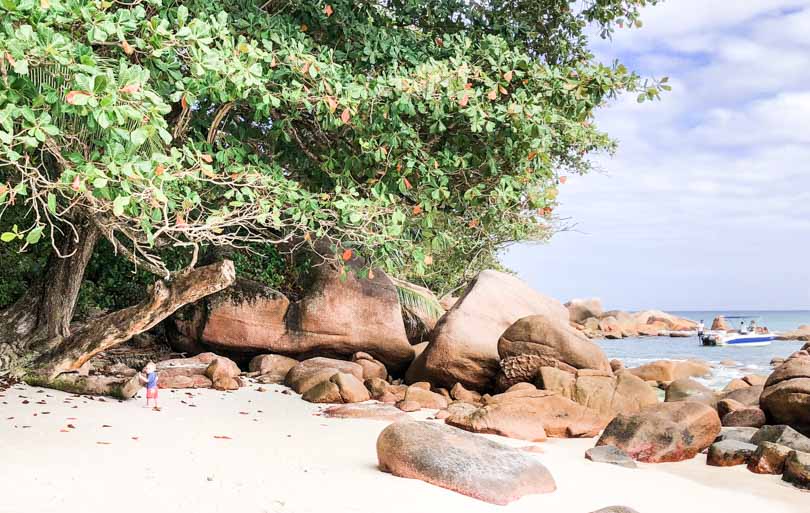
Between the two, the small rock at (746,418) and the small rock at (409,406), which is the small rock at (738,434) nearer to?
the small rock at (746,418)

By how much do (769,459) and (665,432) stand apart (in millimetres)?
1227

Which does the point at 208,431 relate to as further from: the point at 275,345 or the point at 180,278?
the point at 275,345

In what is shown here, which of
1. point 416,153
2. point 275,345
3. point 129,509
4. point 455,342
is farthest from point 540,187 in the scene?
point 129,509

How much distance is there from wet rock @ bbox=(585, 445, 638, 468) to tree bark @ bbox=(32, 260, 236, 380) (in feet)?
18.4

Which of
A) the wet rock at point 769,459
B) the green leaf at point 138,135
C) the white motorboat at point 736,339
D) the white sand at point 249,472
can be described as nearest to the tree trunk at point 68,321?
the white sand at point 249,472

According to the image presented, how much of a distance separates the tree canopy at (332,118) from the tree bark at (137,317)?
2.19 feet

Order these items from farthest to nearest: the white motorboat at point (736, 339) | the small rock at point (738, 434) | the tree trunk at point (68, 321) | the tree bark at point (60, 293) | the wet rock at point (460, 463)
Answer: the white motorboat at point (736, 339) → the tree bark at point (60, 293) → the tree trunk at point (68, 321) → the small rock at point (738, 434) → the wet rock at point (460, 463)

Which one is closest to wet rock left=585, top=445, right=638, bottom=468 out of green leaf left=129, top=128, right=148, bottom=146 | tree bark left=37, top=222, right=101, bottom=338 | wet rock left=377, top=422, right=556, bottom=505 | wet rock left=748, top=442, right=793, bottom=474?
wet rock left=748, top=442, right=793, bottom=474

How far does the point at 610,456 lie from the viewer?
28.3 ft

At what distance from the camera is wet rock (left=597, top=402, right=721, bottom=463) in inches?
355

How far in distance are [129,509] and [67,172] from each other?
10.4 ft

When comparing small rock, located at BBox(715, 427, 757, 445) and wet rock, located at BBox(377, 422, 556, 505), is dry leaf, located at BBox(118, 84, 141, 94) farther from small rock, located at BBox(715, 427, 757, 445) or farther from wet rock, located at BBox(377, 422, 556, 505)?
small rock, located at BBox(715, 427, 757, 445)

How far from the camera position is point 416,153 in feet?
30.7

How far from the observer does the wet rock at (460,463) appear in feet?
21.0
